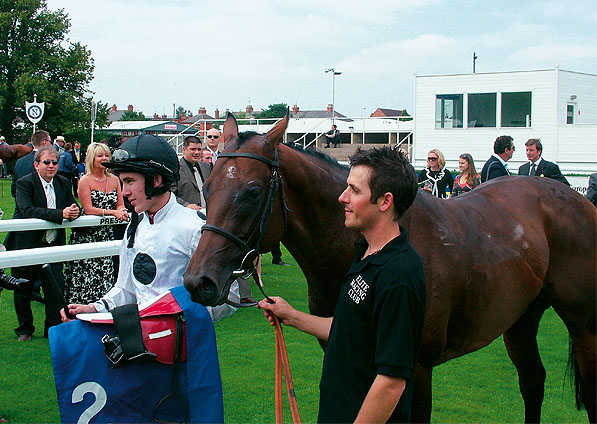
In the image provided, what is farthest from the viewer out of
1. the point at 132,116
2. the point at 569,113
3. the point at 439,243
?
the point at 132,116

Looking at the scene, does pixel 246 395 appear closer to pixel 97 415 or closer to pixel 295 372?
pixel 295 372

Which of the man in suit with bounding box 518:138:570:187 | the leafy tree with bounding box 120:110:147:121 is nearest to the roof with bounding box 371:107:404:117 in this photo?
the leafy tree with bounding box 120:110:147:121

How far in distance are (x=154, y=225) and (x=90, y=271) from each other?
385cm

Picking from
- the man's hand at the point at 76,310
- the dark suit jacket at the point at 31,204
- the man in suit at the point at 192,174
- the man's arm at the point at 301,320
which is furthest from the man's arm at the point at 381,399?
the man in suit at the point at 192,174

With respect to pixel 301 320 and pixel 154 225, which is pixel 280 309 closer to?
pixel 301 320

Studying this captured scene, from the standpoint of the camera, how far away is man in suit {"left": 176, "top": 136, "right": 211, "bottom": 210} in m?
6.95

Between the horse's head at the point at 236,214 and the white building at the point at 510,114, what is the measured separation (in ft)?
74.3

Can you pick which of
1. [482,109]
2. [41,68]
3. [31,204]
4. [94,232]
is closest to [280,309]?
[94,232]

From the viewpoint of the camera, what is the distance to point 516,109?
24.6 metres

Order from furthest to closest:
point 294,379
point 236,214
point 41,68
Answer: point 41,68 < point 294,379 < point 236,214

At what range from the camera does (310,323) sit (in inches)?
94.4

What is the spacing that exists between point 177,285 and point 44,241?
12.8ft

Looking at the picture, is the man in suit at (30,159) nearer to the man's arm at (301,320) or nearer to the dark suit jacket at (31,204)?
the dark suit jacket at (31,204)

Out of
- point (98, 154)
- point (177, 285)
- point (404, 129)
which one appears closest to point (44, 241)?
point (98, 154)
